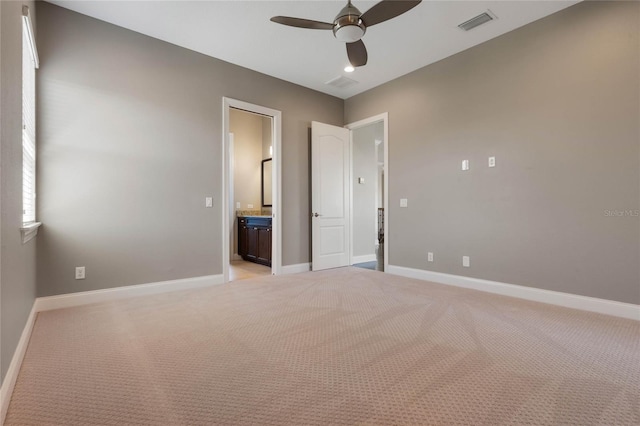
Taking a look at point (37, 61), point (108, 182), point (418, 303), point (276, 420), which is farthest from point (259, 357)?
point (37, 61)

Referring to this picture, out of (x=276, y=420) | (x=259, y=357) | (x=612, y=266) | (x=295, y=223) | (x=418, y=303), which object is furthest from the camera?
(x=295, y=223)

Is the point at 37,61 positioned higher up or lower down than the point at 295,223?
higher up

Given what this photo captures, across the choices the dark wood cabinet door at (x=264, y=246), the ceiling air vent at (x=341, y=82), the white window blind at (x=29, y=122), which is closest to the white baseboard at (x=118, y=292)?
the white window blind at (x=29, y=122)

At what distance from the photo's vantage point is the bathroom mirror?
6.36 metres

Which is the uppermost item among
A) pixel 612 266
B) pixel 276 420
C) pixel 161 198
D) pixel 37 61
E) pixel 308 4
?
pixel 308 4

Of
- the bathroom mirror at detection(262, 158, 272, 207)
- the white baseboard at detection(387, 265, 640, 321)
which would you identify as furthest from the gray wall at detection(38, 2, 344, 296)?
the white baseboard at detection(387, 265, 640, 321)

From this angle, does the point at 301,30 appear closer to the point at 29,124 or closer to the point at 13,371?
the point at 29,124

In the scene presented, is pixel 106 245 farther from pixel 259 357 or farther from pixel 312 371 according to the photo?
pixel 312 371

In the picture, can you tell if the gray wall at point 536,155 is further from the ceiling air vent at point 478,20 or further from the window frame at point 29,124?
the window frame at point 29,124

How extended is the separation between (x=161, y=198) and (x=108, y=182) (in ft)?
1.74

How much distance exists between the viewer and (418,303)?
3.08 metres

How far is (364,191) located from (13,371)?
5.09m

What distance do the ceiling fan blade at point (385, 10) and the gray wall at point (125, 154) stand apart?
2309 millimetres

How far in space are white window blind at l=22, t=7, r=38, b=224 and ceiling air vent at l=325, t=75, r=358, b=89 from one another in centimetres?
336
